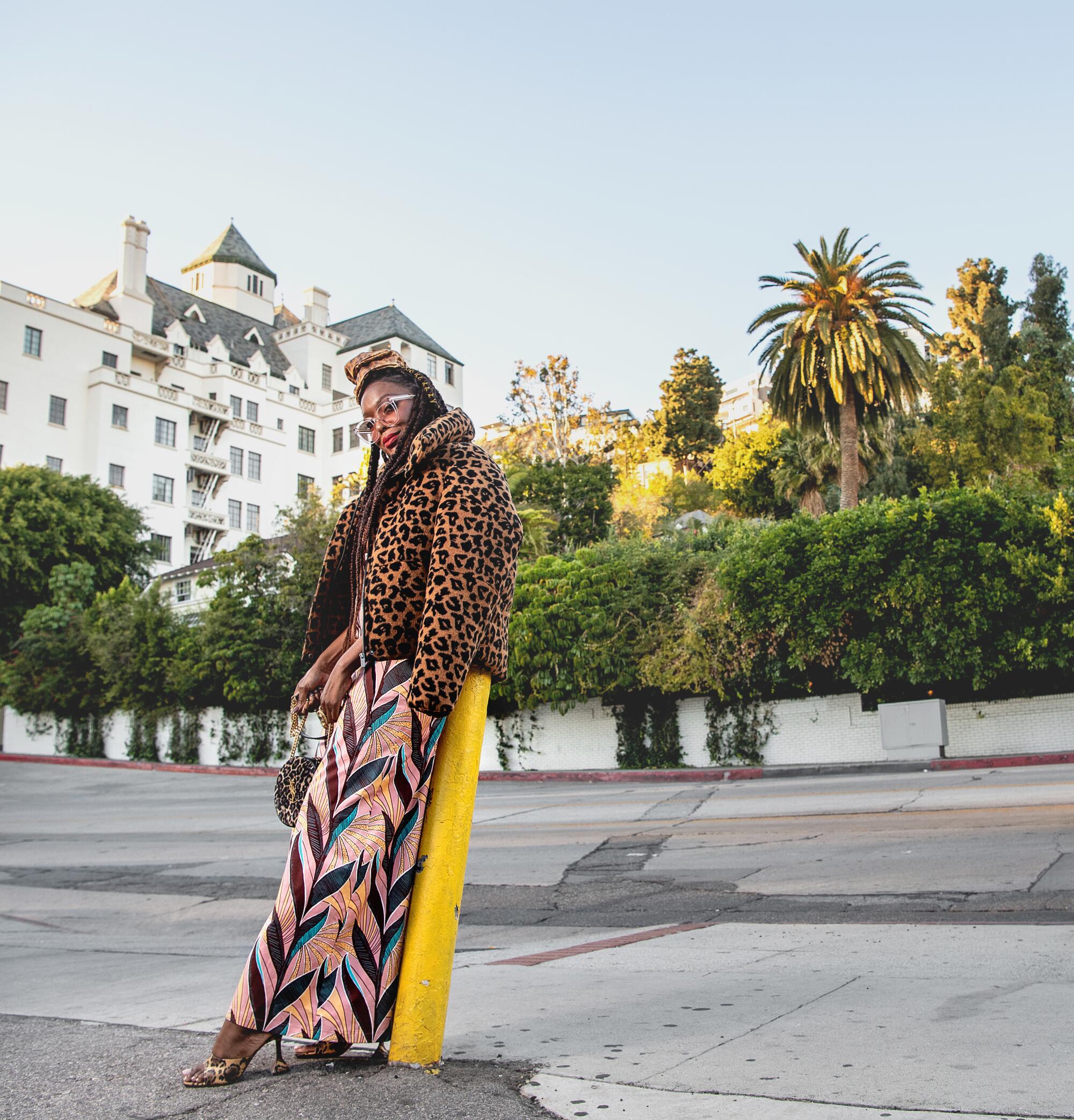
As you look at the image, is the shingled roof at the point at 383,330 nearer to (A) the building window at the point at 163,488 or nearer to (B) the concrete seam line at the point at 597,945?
(A) the building window at the point at 163,488

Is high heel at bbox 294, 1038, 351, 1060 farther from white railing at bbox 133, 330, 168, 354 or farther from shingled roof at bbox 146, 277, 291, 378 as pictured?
shingled roof at bbox 146, 277, 291, 378

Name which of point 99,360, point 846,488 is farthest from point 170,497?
point 846,488

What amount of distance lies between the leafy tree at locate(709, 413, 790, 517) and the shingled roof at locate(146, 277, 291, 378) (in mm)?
37417

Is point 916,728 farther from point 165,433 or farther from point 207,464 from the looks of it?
point 207,464

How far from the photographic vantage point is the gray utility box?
20.5m

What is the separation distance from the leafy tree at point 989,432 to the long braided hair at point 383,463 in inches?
1187

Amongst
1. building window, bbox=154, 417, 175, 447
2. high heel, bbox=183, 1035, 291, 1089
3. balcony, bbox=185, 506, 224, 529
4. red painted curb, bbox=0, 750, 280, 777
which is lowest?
red painted curb, bbox=0, 750, 280, 777

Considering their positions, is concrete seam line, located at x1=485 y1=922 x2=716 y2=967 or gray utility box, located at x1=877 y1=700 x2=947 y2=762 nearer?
concrete seam line, located at x1=485 y1=922 x2=716 y2=967

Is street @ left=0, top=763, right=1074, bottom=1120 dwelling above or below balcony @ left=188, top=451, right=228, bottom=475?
below

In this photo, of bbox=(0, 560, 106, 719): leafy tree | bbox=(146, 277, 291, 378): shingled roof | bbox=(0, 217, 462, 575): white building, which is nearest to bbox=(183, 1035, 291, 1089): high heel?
bbox=(0, 560, 106, 719): leafy tree

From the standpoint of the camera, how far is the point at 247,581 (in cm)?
3138

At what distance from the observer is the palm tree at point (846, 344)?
29.8m

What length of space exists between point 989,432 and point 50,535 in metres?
35.9

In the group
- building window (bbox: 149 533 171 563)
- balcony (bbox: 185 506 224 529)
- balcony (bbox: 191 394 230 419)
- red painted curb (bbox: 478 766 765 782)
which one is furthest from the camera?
balcony (bbox: 191 394 230 419)
